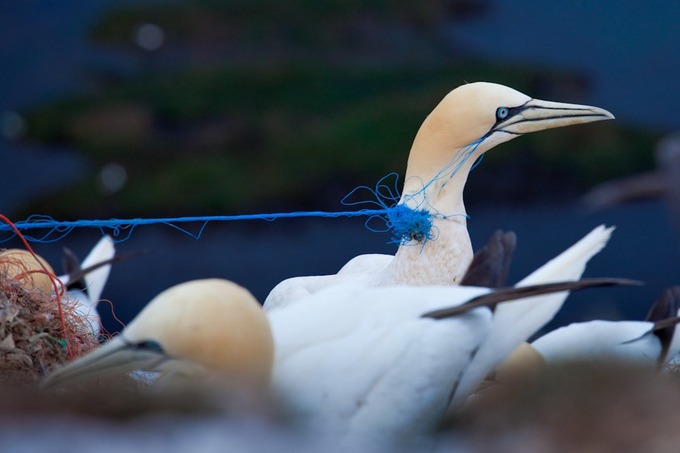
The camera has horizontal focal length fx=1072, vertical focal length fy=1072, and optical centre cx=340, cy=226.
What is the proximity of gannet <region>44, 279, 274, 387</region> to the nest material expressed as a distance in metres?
0.38

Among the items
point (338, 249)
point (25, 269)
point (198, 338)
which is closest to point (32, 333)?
point (25, 269)

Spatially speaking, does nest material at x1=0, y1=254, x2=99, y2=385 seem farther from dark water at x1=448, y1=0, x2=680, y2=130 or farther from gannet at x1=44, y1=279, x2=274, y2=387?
dark water at x1=448, y1=0, x2=680, y2=130

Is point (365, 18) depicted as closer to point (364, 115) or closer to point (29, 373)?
point (364, 115)

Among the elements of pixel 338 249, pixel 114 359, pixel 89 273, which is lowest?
pixel 338 249

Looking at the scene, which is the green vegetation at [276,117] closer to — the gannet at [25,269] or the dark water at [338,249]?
the dark water at [338,249]

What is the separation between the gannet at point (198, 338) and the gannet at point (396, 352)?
0.09 metres

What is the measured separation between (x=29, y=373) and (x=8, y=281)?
262 millimetres

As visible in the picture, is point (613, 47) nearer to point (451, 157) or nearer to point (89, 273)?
point (451, 157)

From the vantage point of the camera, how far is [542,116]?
2.67 metres

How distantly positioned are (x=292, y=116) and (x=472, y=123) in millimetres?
2528

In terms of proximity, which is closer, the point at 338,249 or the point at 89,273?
the point at 89,273

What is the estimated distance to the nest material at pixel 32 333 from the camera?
2.08 m

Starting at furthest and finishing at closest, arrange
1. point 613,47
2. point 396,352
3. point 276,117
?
point 276,117 → point 613,47 → point 396,352

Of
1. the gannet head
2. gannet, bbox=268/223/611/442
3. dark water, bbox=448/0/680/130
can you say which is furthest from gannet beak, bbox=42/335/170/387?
dark water, bbox=448/0/680/130
